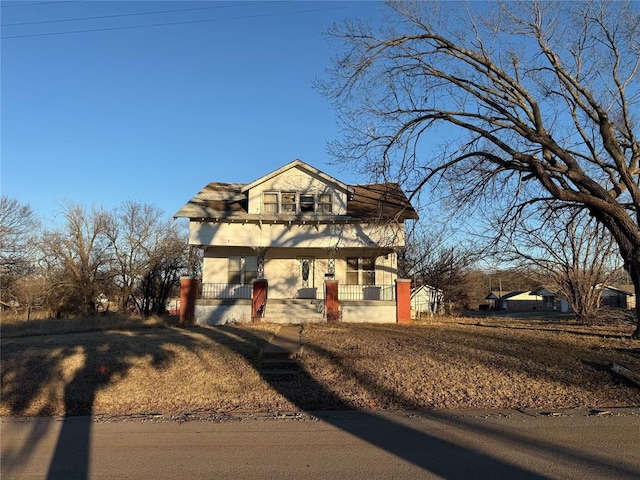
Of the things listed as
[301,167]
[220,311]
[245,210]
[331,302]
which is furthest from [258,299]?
[301,167]

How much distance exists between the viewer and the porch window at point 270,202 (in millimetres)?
21686

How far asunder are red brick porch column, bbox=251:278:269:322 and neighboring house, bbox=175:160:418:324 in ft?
0.26

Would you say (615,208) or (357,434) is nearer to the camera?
(357,434)

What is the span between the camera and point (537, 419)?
6512mm

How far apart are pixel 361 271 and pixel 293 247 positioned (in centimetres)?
369

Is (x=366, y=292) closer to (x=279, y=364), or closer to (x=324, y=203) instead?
(x=324, y=203)

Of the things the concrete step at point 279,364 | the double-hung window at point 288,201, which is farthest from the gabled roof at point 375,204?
the concrete step at point 279,364

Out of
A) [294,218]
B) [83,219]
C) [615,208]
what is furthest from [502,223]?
[83,219]

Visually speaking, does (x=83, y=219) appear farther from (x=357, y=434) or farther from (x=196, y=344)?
(x=357, y=434)

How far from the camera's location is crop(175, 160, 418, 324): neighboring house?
19422 mm

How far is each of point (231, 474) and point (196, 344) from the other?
23.5 ft

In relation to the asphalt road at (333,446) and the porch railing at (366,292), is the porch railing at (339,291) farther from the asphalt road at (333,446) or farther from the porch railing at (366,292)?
the asphalt road at (333,446)

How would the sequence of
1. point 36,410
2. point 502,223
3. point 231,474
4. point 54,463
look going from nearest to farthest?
1. point 231,474
2. point 54,463
3. point 36,410
4. point 502,223

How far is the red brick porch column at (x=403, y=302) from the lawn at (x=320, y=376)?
264 inches
